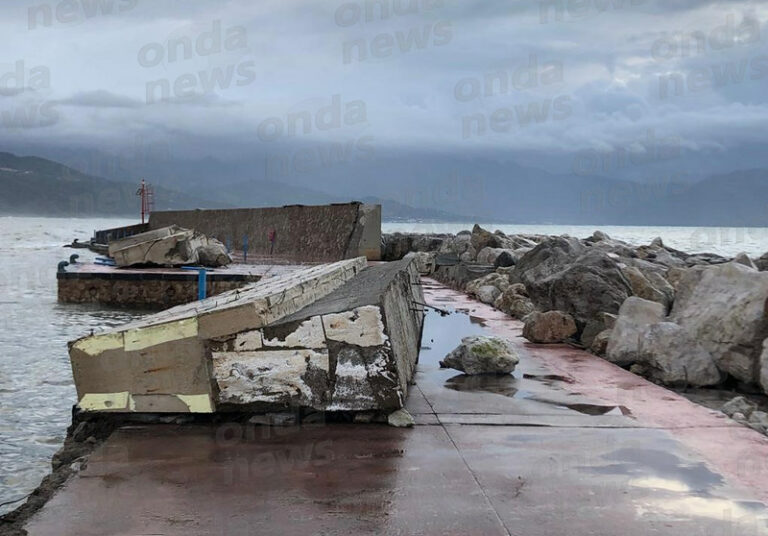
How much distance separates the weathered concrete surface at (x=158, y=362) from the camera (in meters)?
4.42

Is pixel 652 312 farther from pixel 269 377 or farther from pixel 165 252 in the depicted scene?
pixel 165 252

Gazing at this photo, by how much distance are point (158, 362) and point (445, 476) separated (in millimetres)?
1905

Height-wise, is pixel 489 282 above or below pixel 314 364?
below

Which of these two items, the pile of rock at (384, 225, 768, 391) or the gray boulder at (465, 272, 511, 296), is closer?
the pile of rock at (384, 225, 768, 391)

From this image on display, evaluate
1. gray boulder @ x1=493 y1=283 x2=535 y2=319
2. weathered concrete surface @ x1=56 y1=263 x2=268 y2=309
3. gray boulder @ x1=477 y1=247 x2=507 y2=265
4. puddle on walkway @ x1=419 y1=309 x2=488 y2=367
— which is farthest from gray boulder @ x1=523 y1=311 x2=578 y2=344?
gray boulder @ x1=477 y1=247 x2=507 y2=265

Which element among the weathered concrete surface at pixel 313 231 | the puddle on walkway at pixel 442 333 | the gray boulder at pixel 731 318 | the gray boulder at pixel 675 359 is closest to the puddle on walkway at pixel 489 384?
the puddle on walkway at pixel 442 333

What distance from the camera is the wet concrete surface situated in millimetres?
3094

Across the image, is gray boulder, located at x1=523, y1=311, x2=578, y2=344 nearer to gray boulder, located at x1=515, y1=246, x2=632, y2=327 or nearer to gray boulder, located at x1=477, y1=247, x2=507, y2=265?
gray boulder, located at x1=515, y1=246, x2=632, y2=327

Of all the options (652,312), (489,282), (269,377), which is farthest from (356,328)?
(489,282)

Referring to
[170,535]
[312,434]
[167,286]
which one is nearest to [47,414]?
[312,434]

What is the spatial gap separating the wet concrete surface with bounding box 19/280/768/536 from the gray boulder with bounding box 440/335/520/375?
3.34 ft

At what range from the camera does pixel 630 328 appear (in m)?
7.21

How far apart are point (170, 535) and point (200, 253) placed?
55.8 ft

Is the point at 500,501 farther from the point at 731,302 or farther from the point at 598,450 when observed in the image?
the point at 731,302
